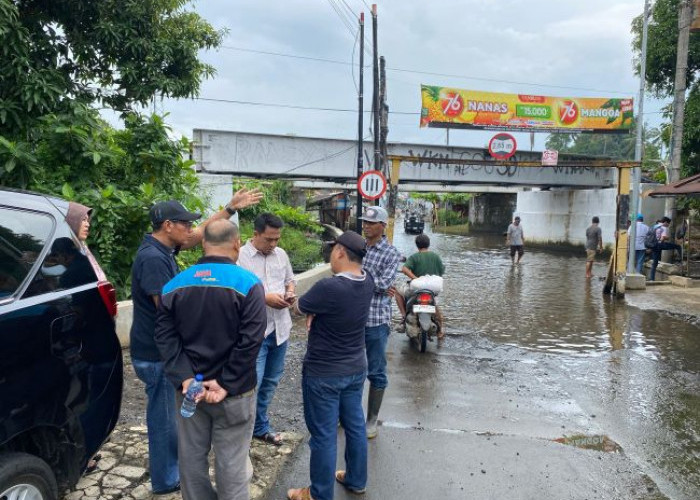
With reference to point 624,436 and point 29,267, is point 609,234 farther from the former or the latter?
point 29,267

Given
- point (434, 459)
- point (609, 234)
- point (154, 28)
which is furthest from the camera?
point (609, 234)

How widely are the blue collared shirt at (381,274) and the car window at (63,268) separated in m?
2.03

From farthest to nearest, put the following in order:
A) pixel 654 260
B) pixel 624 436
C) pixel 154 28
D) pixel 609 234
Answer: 1. pixel 609 234
2. pixel 654 260
3. pixel 154 28
4. pixel 624 436

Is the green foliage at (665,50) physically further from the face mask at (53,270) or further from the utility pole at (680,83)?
the face mask at (53,270)

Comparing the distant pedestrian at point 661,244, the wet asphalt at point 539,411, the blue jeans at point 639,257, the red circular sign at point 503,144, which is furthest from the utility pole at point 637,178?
the red circular sign at point 503,144

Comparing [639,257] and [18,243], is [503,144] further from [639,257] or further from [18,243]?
[18,243]

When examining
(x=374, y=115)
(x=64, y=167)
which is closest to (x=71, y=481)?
(x=64, y=167)

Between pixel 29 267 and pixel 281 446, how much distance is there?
2.19 metres

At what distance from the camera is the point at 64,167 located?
6.11 metres

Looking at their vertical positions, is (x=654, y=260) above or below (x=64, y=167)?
below

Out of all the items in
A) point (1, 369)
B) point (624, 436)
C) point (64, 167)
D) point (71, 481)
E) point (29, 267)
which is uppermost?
point (64, 167)

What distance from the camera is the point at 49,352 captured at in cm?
233

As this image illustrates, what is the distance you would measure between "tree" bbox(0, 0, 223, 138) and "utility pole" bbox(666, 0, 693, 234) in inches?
439

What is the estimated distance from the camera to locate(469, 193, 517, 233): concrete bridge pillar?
117 feet
